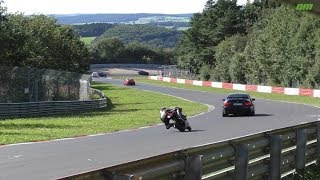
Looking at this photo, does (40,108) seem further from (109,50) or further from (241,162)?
(109,50)

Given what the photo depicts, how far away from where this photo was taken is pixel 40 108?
110 ft

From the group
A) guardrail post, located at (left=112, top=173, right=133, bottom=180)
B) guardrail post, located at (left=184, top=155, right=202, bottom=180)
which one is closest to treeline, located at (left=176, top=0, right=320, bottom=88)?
guardrail post, located at (left=184, top=155, right=202, bottom=180)

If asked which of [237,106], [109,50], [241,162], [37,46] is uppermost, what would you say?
[37,46]

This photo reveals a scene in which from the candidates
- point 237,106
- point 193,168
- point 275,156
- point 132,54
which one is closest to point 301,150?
point 275,156

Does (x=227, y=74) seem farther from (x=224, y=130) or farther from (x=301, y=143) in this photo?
(x=301, y=143)

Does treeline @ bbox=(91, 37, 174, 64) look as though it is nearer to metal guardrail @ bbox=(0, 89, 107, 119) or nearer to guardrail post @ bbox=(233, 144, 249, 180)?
metal guardrail @ bbox=(0, 89, 107, 119)

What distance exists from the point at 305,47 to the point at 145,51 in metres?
132

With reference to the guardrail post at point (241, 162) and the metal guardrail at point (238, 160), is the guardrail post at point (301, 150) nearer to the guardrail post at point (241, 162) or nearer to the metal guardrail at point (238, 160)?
the metal guardrail at point (238, 160)

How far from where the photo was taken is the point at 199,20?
396ft

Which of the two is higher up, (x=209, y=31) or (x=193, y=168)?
(x=209, y=31)

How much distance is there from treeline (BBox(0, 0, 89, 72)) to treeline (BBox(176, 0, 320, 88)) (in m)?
20.5

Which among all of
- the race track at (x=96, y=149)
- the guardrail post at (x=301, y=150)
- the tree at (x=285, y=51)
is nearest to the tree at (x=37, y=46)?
the tree at (x=285, y=51)

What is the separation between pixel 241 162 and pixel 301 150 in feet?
10.2

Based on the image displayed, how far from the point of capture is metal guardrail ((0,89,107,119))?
103ft
